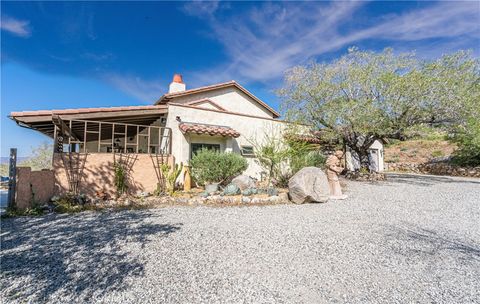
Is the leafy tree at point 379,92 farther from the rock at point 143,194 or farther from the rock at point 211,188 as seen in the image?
the rock at point 143,194

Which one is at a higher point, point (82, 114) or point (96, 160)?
point (82, 114)

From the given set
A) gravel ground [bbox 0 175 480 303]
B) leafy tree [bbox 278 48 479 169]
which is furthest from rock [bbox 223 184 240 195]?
leafy tree [bbox 278 48 479 169]

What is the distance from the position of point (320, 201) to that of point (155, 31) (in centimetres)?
1679

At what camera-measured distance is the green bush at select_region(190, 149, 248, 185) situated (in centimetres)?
1142

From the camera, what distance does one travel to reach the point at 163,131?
13.2 metres

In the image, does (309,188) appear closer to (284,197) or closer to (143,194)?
(284,197)

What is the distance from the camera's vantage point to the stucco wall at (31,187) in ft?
25.1

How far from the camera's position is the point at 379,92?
13664mm

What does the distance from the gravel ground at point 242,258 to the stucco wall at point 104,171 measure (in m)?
2.49

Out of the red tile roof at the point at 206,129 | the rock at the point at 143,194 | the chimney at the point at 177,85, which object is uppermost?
the chimney at the point at 177,85

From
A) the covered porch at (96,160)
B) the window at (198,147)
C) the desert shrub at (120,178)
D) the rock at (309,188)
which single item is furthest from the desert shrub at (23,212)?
the rock at (309,188)

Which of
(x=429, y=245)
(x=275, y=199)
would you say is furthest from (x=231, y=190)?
(x=429, y=245)

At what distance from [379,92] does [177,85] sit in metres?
14.0

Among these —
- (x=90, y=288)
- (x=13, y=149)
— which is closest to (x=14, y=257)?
(x=90, y=288)
